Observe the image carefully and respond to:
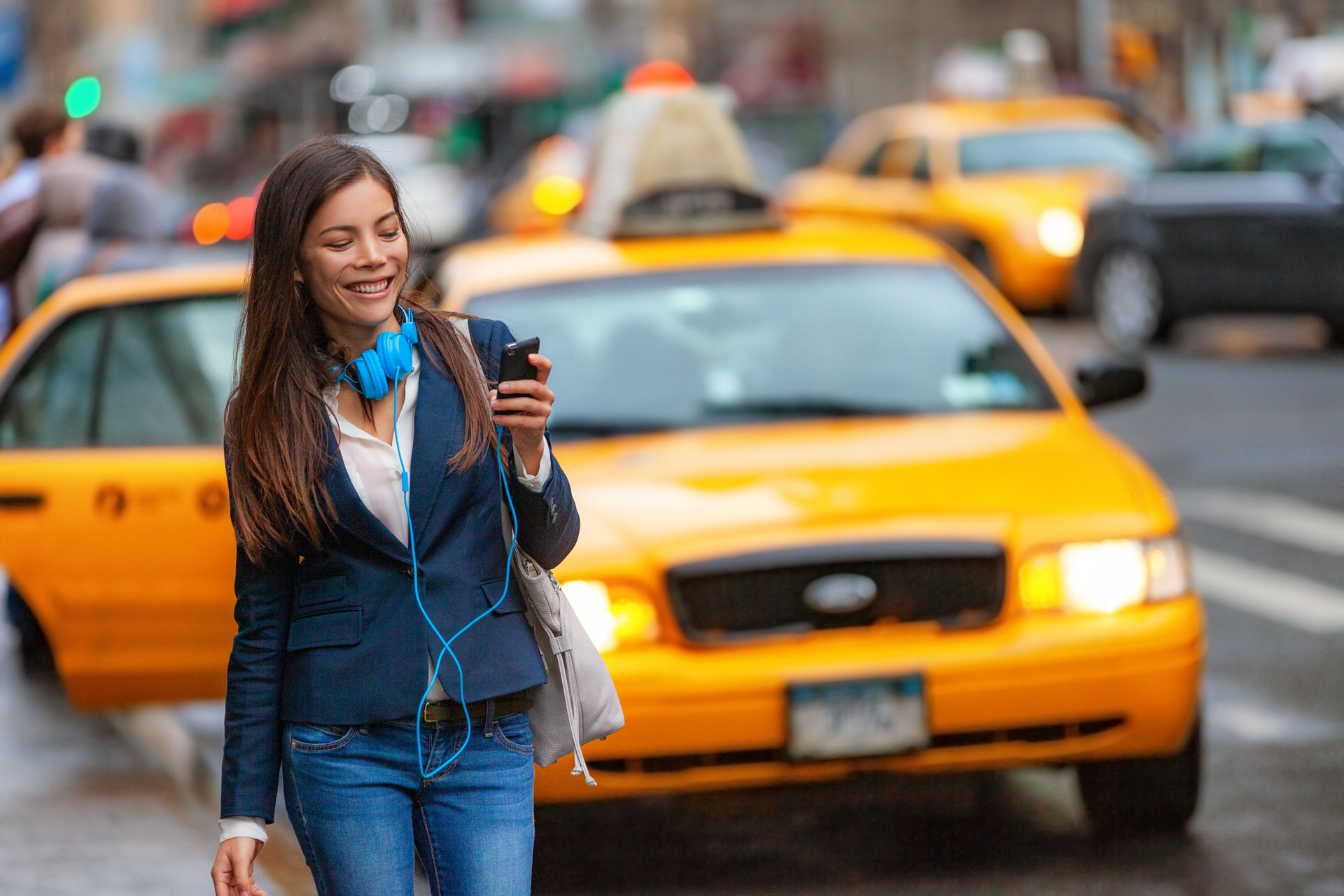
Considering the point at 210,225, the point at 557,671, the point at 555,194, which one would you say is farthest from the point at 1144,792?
the point at 555,194

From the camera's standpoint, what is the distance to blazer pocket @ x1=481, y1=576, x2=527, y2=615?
9.86ft

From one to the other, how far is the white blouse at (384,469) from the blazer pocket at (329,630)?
4.3 inches

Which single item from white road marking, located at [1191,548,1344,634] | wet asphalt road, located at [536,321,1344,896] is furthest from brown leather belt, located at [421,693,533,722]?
white road marking, located at [1191,548,1344,634]

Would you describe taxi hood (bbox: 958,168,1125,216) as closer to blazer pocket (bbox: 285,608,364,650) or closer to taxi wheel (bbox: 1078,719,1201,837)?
taxi wheel (bbox: 1078,719,1201,837)

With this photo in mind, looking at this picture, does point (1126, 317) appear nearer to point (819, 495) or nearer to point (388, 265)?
point (819, 495)

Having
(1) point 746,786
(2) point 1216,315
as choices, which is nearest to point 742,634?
(1) point 746,786

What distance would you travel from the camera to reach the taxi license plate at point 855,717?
4.79 metres

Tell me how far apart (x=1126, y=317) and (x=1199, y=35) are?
20102 mm

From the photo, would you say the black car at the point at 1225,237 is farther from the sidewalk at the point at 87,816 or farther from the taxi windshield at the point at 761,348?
the sidewalk at the point at 87,816

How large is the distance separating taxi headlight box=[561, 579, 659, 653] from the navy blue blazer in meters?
1.82

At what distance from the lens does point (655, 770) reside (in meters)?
4.86

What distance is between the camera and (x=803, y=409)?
592 cm

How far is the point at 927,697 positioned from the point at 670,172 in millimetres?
3242

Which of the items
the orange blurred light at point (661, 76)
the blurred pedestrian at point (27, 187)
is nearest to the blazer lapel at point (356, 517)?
the orange blurred light at point (661, 76)
